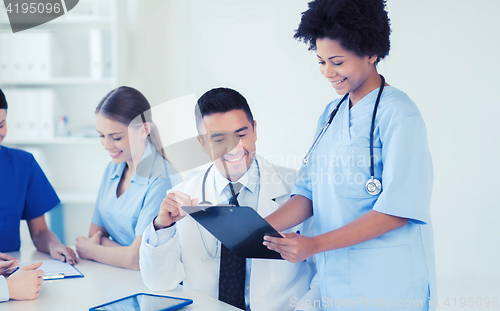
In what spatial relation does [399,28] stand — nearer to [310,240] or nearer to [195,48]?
[195,48]

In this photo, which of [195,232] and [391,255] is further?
[195,232]

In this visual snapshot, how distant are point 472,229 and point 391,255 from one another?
6.29ft

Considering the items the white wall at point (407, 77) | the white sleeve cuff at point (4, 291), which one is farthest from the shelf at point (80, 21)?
the white sleeve cuff at point (4, 291)

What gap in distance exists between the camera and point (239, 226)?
0.98m

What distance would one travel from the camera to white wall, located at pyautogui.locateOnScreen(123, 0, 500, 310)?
8.37 feet

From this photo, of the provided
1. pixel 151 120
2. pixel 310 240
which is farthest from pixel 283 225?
pixel 151 120

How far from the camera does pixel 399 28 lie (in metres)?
2.59

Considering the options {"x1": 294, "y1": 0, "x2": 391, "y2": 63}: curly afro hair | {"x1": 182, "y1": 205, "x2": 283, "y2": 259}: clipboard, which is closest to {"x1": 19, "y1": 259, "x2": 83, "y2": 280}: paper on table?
{"x1": 182, "y1": 205, "x2": 283, "y2": 259}: clipboard

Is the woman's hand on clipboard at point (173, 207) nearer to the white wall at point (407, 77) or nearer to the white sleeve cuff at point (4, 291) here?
the white sleeve cuff at point (4, 291)

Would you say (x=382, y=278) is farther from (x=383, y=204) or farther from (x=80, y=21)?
(x=80, y=21)

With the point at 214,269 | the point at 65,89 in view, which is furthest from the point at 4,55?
the point at 214,269

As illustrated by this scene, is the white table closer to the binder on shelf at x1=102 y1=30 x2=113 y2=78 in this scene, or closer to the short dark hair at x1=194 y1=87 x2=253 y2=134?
the short dark hair at x1=194 y1=87 x2=253 y2=134

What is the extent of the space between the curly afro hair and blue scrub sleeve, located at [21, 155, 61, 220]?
1.42 m

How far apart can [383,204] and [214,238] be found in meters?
0.56
